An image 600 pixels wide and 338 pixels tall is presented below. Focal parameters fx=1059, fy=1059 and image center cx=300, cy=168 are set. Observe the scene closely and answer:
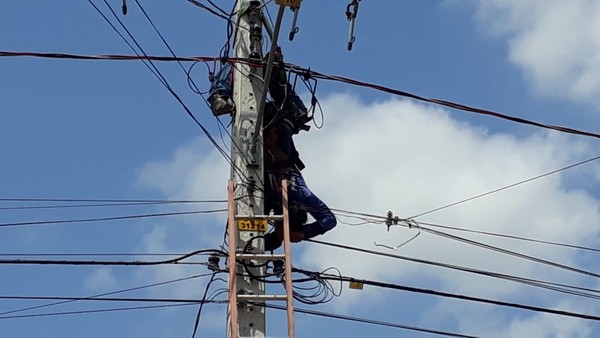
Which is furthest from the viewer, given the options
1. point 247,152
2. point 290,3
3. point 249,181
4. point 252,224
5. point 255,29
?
point 255,29

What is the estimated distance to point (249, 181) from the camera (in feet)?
31.1

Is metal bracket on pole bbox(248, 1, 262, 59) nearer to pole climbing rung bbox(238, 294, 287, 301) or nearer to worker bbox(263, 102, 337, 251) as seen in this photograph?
worker bbox(263, 102, 337, 251)

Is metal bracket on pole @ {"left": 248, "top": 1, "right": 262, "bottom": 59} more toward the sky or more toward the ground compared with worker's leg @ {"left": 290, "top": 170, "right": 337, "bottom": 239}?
more toward the sky

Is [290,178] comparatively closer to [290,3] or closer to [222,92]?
[222,92]

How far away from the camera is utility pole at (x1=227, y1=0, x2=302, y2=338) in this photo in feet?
27.7

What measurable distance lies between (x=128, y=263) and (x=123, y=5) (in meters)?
2.38

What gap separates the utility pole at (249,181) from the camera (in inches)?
332

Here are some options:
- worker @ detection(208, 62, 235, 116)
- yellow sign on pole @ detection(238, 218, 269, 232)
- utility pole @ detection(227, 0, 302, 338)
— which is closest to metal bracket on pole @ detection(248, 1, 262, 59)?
utility pole @ detection(227, 0, 302, 338)

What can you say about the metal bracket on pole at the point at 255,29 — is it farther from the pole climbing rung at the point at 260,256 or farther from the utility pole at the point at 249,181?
the pole climbing rung at the point at 260,256

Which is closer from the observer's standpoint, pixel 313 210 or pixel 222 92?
pixel 222 92

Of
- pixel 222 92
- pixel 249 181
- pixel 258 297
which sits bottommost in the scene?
pixel 258 297

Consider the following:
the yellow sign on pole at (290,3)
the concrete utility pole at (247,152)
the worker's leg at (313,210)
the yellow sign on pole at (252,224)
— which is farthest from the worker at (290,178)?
the yellow sign on pole at (290,3)

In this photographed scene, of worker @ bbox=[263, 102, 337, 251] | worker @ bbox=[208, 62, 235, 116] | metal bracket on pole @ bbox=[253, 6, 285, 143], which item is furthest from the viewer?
worker @ bbox=[263, 102, 337, 251]

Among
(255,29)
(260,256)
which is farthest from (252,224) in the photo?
(255,29)
